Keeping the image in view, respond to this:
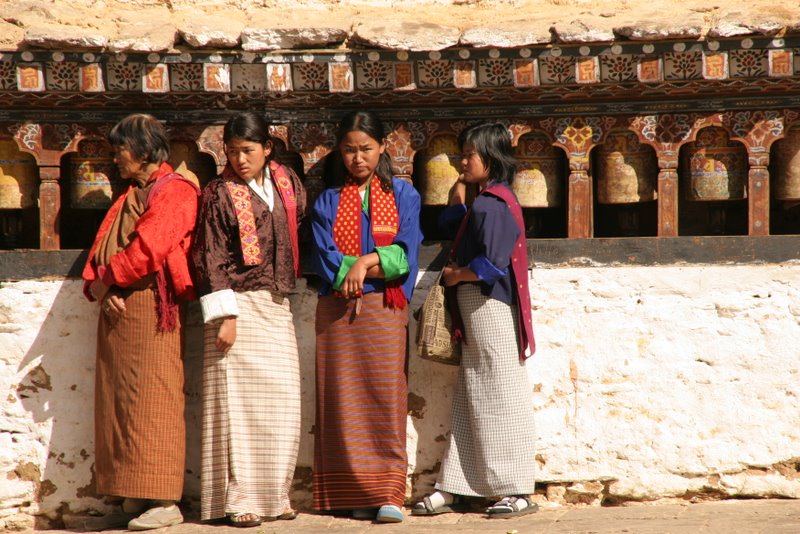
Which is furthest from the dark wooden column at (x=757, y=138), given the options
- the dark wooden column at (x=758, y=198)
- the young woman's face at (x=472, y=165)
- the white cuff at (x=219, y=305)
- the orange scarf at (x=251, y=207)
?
the white cuff at (x=219, y=305)

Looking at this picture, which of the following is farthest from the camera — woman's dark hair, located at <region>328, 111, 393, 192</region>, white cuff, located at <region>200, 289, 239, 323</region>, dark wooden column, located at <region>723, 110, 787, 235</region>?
dark wooden column, located at <region>723, 110, 787, 235</region>

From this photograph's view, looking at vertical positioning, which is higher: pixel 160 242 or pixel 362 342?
pixel 160 242

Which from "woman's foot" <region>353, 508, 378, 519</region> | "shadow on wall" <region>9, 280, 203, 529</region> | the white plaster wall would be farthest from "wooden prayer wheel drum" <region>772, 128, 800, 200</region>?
"shadow on wall" <region>9, 280, 203, 529</region>

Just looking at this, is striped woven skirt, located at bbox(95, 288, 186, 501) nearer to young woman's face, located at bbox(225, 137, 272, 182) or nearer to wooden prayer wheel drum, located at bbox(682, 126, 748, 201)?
young woman's face, located at bbox(225, 137, 272, 182)

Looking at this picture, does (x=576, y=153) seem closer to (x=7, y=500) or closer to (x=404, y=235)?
(x=404, y=235)

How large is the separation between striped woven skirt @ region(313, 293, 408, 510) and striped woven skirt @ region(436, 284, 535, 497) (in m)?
0.27

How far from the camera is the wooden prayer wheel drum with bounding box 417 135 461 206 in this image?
15.9 feet

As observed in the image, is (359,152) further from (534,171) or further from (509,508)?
(509,508)

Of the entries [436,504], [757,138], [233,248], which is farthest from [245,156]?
[757,138]

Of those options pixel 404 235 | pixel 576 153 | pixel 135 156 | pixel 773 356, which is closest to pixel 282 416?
pixel 404 235

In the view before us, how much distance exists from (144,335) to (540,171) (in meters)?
1.88

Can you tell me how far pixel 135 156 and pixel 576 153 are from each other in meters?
1.90

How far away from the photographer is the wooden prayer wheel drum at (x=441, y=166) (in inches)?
191

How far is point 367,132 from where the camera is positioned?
Answer: 455cm
